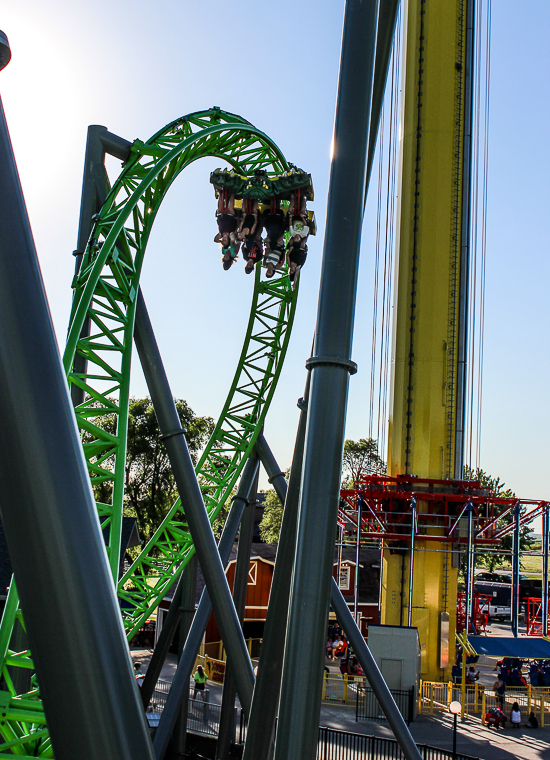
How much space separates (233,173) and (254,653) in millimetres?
17209

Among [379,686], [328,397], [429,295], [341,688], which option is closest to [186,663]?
[379,686]

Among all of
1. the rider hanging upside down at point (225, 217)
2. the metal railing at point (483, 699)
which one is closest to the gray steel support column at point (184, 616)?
the rider hanging upside down at point (225, 217)

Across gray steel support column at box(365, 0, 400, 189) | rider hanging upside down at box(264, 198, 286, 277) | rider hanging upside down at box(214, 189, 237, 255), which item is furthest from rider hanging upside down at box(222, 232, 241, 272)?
gray steel support column at box(365, 0, 400, 189)

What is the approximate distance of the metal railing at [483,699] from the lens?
734 inches

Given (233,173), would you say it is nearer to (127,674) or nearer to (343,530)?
(127,674)

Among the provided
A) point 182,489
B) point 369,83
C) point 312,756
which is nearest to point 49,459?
point 312,756

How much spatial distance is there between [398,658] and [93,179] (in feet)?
49.7

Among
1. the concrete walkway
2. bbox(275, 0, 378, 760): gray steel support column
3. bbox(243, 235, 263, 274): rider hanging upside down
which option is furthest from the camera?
the concrete walkway

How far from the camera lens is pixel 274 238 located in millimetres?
13281

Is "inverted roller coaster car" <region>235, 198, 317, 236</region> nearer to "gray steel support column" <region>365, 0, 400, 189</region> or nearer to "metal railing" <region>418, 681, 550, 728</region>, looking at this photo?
"gray steel support column" <region>365, 0, 400, 189</region>

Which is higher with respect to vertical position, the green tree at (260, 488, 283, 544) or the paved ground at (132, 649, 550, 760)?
the green tree at (260, 488, 283, 544)

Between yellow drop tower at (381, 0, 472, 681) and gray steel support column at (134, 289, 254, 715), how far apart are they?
17899 millimetres

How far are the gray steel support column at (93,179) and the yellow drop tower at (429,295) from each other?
713 inches

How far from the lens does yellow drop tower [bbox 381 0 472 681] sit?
25.6 meters
